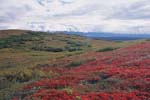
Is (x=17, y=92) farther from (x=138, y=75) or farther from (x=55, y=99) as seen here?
(x=138, y=75)

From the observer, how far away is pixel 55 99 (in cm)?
2009

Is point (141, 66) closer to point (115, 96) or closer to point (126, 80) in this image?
point (126, 80)

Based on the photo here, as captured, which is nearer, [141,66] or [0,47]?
[141,66]

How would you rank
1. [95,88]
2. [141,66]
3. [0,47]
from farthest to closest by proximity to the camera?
[0,47] → [141,66] → [95,88]

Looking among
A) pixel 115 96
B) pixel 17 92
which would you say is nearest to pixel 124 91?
pixel 115 96

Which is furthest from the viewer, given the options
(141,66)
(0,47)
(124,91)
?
(0,47)

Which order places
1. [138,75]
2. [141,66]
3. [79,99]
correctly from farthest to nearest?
[141,66] < [138,75] < [79,99]

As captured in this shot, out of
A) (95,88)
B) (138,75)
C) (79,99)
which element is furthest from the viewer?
(138,75)

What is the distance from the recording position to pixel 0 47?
153 metres

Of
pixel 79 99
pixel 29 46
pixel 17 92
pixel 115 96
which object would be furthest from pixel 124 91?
pixel 29 46

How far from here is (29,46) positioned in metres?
155

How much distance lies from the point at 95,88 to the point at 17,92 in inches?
249

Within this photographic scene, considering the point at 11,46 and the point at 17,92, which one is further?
the point at 11,46

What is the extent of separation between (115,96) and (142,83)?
4285 mm
